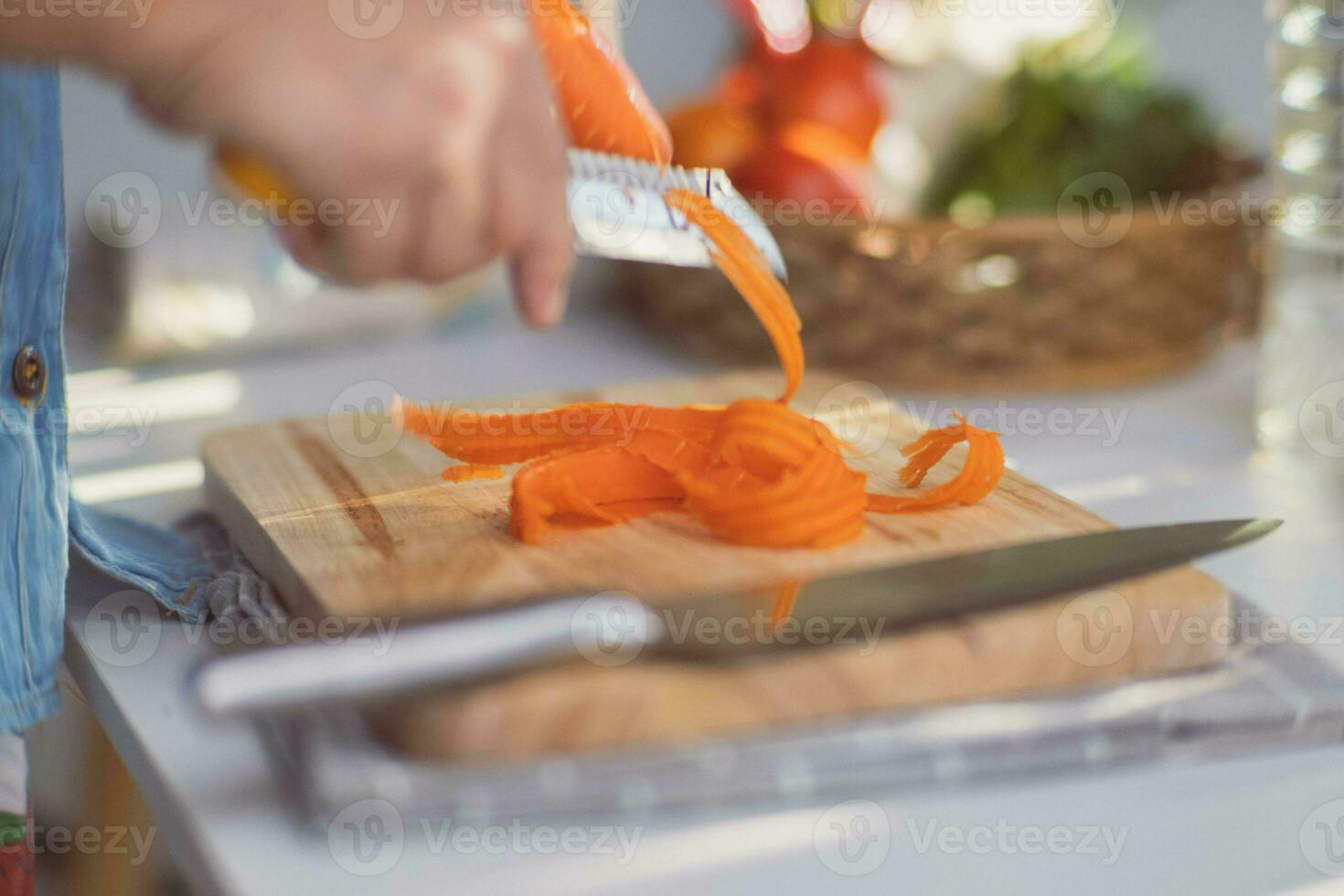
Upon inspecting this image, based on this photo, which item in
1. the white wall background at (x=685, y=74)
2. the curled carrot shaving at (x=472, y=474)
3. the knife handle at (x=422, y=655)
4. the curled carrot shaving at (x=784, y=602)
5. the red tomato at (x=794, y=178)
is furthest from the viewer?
the white wall background at (x=685, y=74)

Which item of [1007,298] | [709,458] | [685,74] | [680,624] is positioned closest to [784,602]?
[680,624]

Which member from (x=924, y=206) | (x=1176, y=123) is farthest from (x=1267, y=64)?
(x=924, y=206)

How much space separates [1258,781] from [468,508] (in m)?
0.41

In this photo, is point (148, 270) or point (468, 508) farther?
point (148, 270)

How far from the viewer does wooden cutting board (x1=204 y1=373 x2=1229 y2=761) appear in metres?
0.56

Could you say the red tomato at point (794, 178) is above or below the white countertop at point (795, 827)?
above

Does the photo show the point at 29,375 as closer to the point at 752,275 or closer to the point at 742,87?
the point at 752,275

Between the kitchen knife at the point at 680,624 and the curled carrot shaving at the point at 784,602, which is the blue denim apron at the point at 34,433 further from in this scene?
the curled carrot shaving at the point at 784,602

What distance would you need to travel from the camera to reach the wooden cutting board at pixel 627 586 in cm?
56

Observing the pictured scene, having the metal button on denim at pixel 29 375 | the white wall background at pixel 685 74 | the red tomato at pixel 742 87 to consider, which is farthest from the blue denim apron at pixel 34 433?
the red tomato at pixel 742 87

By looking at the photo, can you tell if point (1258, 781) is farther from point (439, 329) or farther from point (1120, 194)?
point (439, 329)

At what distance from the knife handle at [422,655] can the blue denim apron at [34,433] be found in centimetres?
21

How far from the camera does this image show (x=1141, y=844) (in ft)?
1.87

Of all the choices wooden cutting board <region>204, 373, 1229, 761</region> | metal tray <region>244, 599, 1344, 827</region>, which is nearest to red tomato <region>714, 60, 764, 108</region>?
wooden cutting board <region>204, 373, 1229, 761</region>
